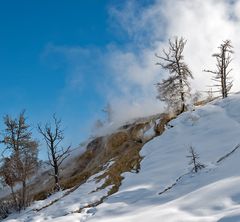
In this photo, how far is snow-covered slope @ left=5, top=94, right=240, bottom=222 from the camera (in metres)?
10.9

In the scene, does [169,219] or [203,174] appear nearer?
[169,219]

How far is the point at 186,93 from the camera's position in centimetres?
3297

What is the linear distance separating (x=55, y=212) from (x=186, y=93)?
18466 mm

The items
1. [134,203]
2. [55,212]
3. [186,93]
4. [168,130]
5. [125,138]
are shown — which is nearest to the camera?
[134,203]

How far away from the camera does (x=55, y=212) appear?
1811cm

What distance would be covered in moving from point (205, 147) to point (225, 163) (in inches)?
165

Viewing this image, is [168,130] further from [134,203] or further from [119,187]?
[134,203]

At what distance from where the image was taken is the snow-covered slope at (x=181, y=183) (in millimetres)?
10867

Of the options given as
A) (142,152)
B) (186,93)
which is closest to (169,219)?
(142,152)

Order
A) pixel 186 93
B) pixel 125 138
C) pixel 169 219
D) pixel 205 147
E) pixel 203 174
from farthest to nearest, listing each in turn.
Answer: pixel 125 138 < pixel 186 93 < pixel 205 147 < pixel 203 174 < pixel 169 219

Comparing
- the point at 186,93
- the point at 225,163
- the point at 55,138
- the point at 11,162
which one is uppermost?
the point at 186,93

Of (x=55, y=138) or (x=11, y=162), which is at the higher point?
(x=55, y=138)

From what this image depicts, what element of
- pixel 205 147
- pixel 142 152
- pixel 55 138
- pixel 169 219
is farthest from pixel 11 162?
pixel 169 219

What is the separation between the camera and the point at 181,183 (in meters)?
15.4
